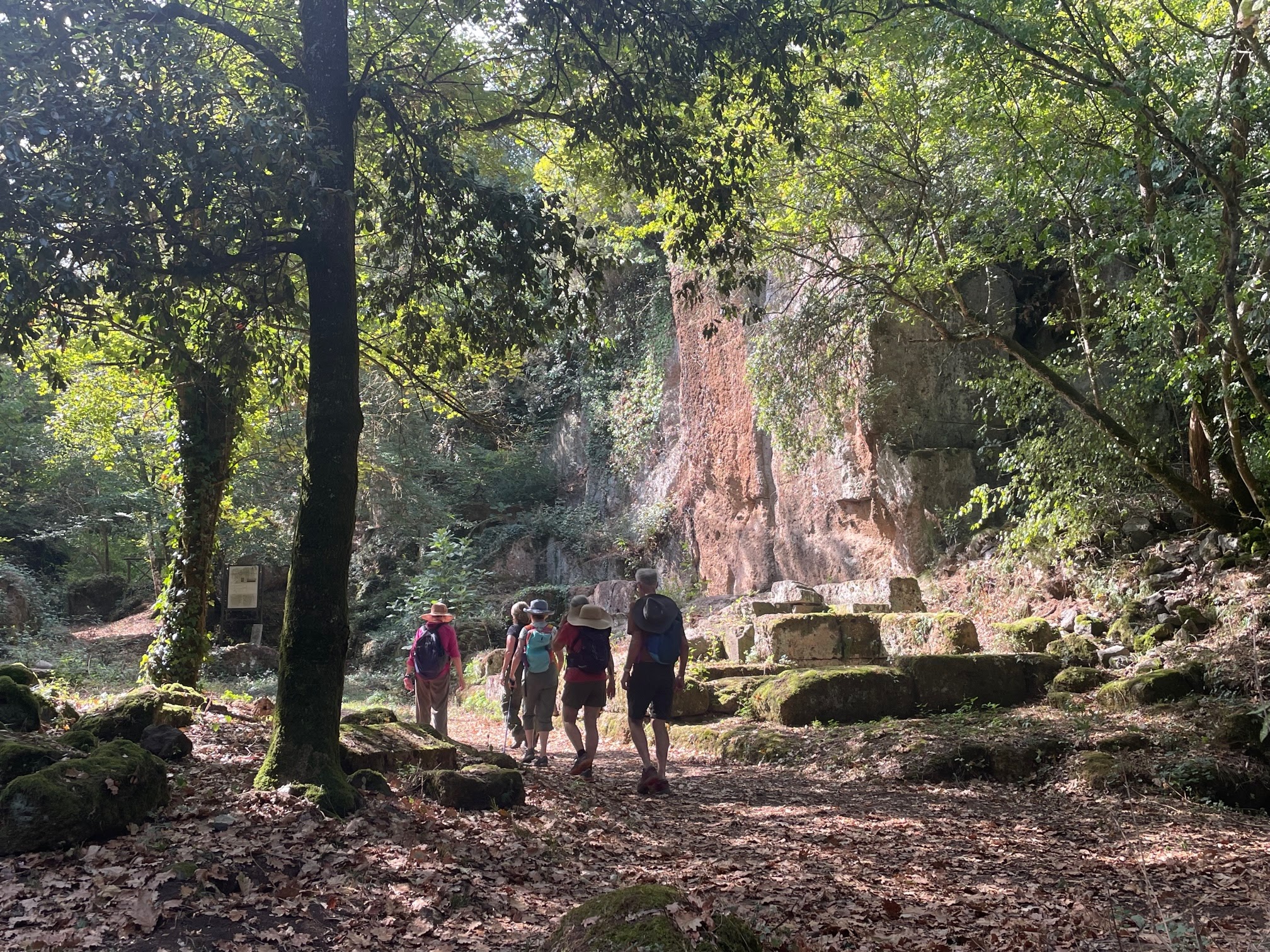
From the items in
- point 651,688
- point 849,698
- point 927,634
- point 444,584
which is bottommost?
point 849,698

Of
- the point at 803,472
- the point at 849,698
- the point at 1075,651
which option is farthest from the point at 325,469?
the point at 803,472

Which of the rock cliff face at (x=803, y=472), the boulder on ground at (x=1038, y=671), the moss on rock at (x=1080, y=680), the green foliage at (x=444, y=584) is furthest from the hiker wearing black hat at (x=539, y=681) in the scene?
the green foliage at (x=444, y=584)

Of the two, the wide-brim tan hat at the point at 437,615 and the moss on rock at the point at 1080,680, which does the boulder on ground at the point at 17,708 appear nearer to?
the wide-brim tan hat at the point at 437,615

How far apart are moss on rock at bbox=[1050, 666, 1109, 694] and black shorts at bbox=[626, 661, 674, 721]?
4.78m

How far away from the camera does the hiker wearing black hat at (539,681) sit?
909 cm

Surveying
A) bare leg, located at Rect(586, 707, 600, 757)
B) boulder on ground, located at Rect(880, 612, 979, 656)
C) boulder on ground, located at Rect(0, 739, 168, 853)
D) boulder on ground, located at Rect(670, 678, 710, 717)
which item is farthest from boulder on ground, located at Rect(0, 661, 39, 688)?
boulder on ground, located at Rect(880, 612, 979, 656)

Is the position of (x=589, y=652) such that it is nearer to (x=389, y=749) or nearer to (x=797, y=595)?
(x=389, y=749)

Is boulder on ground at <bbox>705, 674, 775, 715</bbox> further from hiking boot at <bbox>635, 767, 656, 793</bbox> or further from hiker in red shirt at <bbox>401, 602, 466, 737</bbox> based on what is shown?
hiking boot at <bbox>635, 767, 656, 793</bbox>

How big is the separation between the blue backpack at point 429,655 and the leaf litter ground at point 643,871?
103 inches

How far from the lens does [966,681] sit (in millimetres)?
9734

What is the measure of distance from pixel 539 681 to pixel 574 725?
96 centimetres

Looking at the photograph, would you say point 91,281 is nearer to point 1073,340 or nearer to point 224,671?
point 1073,340

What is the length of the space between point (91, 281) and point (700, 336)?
52.0 ft

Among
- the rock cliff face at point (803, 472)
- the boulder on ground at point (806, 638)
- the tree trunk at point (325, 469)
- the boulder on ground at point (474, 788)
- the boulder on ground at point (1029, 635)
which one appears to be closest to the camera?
the tree trunk at point (325, 469)
